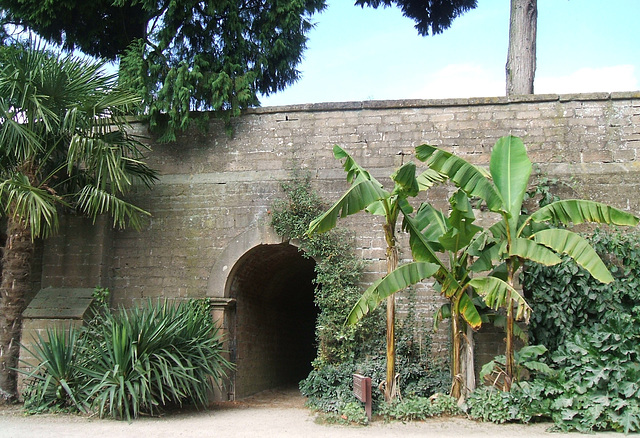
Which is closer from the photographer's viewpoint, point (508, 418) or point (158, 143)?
point (508, 418)

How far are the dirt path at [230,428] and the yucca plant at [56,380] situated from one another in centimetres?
26

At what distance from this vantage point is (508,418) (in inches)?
311

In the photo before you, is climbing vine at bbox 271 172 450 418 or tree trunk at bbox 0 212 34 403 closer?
climbing vine at bbox 271 172 450 418

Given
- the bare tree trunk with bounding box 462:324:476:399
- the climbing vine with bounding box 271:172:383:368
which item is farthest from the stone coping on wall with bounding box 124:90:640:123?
the bare tree trunk with bounding box 462:324:476:399

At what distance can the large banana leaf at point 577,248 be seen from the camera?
289 inches

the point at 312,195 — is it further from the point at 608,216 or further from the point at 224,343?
the point at 608,216

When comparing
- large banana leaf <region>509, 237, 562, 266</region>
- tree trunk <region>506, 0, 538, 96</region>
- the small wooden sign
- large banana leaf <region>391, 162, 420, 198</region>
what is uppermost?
tree trunk <region>506, 0, 538, 96</region>

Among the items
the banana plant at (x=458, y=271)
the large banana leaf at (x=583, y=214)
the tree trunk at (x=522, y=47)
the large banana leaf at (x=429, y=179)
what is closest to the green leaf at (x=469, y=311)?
the banana plant at (x=458, y=271)

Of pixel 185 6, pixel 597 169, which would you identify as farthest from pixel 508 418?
pixel 185 6

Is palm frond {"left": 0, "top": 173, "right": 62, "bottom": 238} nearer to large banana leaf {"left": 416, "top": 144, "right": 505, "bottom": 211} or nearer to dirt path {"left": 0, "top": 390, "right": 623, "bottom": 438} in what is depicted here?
dirt path {"left": 0, "top": 390, "right": 623, "bottom": 438}

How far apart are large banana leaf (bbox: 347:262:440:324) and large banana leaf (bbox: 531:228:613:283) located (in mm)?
1451

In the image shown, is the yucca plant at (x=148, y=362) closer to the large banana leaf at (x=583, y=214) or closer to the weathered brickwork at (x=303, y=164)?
the weathered brickwork at (x=303, y=164)

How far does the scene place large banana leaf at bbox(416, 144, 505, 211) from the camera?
25.7ft

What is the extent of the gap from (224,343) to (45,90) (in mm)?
4933
